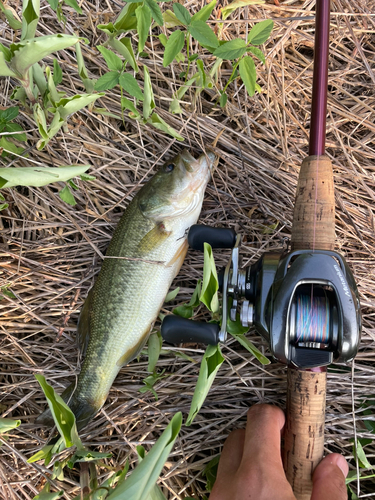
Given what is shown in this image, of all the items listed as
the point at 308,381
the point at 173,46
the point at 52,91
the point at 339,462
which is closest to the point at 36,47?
the point at 52,91

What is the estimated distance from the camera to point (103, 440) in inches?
94.4

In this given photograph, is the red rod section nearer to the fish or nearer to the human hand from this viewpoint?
the fish

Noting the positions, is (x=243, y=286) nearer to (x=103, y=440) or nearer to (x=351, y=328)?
(x=351, y=328)

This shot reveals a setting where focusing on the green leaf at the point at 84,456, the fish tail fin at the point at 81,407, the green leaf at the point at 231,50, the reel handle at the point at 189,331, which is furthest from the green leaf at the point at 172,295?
the green leaf at the point at 231,50

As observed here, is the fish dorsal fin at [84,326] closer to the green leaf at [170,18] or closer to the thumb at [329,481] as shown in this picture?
the thumb at [329,481]

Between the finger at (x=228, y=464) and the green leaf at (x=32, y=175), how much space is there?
1764 millimetres

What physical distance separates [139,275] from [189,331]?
0.53 meters

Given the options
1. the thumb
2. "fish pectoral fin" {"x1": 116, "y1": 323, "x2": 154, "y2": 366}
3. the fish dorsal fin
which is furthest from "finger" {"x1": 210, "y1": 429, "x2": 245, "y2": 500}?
the fish dorsal fin

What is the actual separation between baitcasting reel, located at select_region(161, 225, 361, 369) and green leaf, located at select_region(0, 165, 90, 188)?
0.86 m

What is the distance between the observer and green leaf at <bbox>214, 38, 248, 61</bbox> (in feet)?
5.87

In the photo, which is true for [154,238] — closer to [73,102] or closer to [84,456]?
[73,102]

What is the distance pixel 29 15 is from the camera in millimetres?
1548

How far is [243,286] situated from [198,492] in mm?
1559

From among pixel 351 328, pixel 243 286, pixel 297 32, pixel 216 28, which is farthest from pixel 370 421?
pixel 216 28
